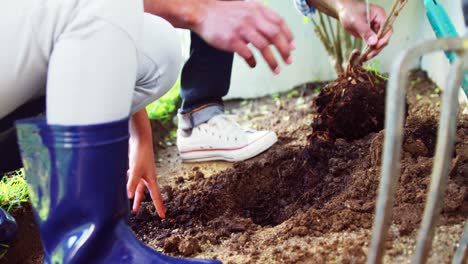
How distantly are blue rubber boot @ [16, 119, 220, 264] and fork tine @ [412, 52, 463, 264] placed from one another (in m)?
0.51

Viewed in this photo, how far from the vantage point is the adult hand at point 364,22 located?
5.63 feet

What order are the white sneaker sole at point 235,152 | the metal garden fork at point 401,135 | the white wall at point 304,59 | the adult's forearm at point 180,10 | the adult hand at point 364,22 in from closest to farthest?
1. the metal garden fork at point 401,135
2. the adult's forearm at point 180,10
3. the adult hand at point 364,22
4. the white sneaker sole at point 235,152
5. the white wall at point 304,59

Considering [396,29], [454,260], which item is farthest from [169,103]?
[454,260]

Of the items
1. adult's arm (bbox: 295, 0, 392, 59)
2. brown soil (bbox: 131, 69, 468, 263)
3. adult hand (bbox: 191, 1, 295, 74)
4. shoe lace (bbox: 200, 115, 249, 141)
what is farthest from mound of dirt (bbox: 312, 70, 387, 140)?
adult hand (bbox: 191, 1, 295, 74)

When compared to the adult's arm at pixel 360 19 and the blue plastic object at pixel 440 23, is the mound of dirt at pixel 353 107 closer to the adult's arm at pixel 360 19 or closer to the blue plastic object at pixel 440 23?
the adult's arm at pixel 360 19

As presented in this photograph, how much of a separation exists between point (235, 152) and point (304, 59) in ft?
4.58

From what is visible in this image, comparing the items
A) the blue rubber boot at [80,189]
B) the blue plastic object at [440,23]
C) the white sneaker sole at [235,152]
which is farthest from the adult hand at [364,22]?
the blue rubber boot at [80,189]

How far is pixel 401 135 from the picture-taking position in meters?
0.84

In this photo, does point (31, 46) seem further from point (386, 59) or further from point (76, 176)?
point (386, 59)

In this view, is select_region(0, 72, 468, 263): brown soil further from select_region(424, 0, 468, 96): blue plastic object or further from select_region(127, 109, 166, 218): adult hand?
select_region(424, 0, 468, 96): blue plastic object

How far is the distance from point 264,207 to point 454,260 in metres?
0.90

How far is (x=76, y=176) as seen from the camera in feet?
3.30

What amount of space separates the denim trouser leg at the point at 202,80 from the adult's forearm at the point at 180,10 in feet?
3.60

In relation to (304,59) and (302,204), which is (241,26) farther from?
(304,59)
